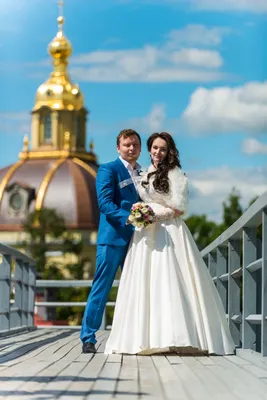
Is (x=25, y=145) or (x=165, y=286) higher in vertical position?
(x=25, y=145)

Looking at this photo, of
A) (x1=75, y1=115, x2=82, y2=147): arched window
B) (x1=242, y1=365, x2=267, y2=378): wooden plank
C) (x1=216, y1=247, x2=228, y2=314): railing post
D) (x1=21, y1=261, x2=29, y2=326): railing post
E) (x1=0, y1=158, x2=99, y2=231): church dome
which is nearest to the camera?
(x1=242, y1=365, x2=267, y2=378): wooden plank

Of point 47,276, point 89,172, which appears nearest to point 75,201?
point 89,172

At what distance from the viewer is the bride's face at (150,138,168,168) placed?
34.0 ft

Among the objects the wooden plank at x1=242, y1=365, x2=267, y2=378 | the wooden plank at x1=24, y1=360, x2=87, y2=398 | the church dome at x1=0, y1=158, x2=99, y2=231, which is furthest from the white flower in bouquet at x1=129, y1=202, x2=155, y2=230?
the church dome at x1=0, y1=158, x2=99, y2=231

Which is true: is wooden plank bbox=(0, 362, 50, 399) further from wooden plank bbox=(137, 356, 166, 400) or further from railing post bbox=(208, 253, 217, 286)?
railing post bbox=(208, 253, 217, 286)

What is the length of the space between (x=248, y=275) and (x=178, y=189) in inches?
37.9

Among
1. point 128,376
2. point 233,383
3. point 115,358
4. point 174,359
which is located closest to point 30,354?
point 115,358

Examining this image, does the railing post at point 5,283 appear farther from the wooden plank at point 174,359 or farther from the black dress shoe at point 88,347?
the wooden plank at point 174,359

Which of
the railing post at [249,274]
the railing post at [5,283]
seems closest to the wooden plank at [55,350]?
the railing post at [5,283]

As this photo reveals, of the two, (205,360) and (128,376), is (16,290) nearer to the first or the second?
(205,360)

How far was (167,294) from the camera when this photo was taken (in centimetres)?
999

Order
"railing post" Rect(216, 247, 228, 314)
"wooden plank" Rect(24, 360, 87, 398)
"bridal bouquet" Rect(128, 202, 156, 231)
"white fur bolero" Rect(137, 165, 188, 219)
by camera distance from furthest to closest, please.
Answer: "railing post" Rect(216, 247, 228, 314) → "white fur bolero" Rect(137, 165, 188, 219) → "bridal bouquet" Rect(128, 202, 156, 231) → "wooden plank" Rect(24, 360, 87, 398)

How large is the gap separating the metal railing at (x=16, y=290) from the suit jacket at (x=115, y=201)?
2074 mm

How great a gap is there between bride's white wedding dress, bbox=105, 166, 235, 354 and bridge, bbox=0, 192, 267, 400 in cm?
14
